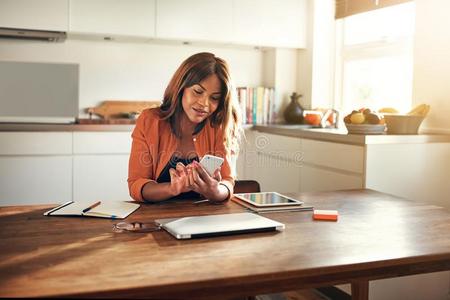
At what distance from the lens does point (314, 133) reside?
317cm

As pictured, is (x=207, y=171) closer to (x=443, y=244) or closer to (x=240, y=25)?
(x=443, y=244)

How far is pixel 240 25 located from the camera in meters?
3.93

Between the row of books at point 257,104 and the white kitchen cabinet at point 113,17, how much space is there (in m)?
0.90

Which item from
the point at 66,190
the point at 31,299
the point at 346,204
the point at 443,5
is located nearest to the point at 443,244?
the point at 346,204

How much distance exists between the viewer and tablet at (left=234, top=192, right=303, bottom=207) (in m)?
1.70

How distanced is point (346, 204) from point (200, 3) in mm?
2460

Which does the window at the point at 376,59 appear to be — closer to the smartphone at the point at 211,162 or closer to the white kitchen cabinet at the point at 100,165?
the white kitchen cabinet at the point at 100,165

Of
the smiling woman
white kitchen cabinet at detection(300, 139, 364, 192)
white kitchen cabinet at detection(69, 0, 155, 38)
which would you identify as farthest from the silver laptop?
white kitchen cabinet at detection(69, 0, 155, 38)

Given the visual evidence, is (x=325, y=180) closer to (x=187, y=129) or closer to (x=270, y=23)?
(x=187, y=129)

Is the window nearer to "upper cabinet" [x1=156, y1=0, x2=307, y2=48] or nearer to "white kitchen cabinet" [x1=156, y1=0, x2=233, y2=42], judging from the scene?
"upper cabinet" [x1=156, y1=0, x2=307, y2=48]

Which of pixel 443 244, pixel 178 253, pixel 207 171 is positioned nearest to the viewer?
pixel 178 253

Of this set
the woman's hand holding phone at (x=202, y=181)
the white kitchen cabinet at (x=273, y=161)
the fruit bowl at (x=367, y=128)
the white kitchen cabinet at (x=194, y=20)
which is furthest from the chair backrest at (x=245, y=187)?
the white kitchen cabinet at (x=194, y=20)

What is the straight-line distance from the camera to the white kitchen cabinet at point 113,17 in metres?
3.53

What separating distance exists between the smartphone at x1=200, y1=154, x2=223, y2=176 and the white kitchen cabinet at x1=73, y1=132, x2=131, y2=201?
202cm
